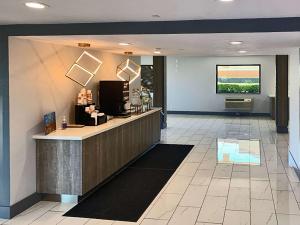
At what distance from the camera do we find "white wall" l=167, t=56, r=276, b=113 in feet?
49.9

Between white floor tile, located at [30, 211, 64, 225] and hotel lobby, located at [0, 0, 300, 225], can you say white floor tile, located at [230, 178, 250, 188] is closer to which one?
hotel lobby, located at [0, 0, 300, 225]

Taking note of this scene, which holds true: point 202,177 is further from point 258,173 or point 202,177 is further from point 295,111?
point 295,111

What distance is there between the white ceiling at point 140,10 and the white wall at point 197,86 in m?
11.8

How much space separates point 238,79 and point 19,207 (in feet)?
39.7

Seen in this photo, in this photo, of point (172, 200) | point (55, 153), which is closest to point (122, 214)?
point (172, 200)

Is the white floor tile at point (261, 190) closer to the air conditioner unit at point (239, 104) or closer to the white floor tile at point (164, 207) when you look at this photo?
the white floor tile at point (164, 207)

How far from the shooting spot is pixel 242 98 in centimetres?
1524

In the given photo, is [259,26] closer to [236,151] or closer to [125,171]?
[125,171]

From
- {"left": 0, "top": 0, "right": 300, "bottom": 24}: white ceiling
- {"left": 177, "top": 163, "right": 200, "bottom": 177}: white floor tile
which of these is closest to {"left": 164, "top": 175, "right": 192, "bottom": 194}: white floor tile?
{"left": 177, "top": 163, "right": 200, "bottom": 177}: white floor tile

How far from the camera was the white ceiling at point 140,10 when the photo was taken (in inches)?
126

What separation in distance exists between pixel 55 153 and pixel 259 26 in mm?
2824

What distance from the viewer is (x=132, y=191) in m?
5.57

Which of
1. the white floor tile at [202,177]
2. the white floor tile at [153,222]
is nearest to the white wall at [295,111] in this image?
the white floor tile at [202,177]

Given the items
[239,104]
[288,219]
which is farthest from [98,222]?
[239,104]
